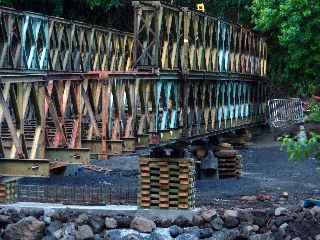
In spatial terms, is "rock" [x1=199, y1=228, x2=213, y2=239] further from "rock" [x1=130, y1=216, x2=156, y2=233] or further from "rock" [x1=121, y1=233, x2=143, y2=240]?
"rock" [x1=121, y1=233, x2=143, y2=240]

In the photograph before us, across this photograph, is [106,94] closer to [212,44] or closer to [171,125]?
[171,125]

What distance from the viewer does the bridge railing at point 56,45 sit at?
22.0 m

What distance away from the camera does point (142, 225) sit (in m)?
20.5

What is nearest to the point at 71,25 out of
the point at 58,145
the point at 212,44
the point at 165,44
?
the point at 212,44

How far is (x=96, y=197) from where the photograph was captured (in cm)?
2336

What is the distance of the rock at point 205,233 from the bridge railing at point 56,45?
661cm

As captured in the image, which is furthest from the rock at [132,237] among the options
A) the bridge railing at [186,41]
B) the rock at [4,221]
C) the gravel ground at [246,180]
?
the bridge railing at [186,41]

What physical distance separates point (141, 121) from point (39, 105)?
583 centimetres

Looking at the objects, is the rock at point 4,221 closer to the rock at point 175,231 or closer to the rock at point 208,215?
the rock at point 175,231

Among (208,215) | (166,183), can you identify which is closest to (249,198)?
(166,183)

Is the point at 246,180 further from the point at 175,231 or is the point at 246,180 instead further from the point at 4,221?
the point at 4,221

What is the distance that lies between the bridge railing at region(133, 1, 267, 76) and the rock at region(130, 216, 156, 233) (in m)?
4.19

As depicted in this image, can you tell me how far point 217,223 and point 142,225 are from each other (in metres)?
1.94

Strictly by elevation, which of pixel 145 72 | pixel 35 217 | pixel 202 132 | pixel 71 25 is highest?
pixel 71 25
